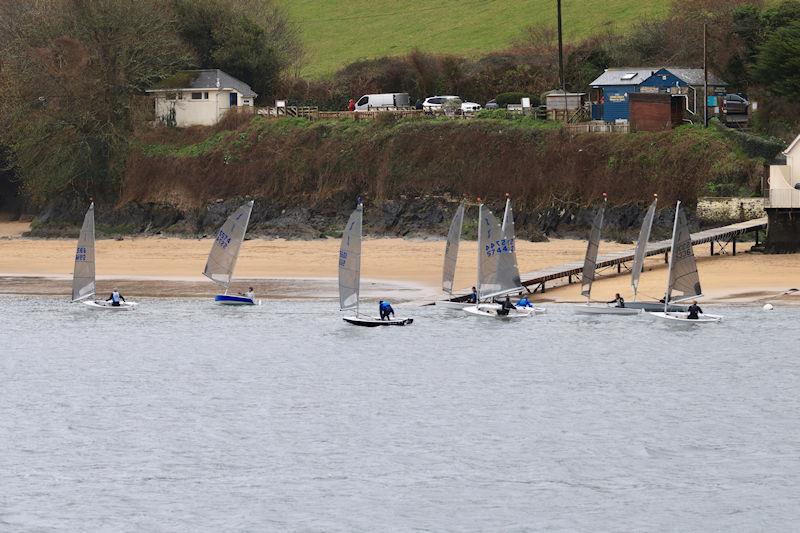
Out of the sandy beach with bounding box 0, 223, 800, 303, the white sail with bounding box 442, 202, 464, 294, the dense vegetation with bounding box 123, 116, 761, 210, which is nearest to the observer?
the white sail with bounding box 442, 202, 464, 294

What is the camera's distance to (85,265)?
2630 inches

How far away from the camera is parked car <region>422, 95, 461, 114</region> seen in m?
97.9

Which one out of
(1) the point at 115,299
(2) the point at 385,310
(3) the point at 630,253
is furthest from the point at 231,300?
(3) the point at 630,253

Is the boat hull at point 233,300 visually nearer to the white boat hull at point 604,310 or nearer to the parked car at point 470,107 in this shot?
the white boat hull at point 604,310

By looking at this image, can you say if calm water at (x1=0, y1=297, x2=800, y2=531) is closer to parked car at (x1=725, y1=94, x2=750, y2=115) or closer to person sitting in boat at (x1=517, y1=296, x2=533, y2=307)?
person sitting in boat at (x1=517, y1=296, x2=533, y2=307)

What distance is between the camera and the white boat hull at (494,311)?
206 ft

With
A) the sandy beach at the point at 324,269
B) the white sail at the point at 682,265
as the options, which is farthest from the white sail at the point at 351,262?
the white sail at the point at 682,265

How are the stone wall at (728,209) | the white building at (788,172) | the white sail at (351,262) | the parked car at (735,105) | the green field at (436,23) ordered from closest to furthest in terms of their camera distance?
the white sail at (351,262) < the white building at (788,172) < the stone wall at (728,209) < the parked car at (735,105) < the green field at (436,23)

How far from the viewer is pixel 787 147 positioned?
3177 inches

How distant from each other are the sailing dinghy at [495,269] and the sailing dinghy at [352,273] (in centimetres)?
366

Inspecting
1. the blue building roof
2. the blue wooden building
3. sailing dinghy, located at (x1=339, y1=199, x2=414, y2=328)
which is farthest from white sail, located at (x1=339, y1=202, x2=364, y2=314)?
the blue building roof

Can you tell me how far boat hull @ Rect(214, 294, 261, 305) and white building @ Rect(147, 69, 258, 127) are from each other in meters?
37.0

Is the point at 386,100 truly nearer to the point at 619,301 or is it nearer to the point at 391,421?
the point at 619,301

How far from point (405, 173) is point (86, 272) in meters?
29.2
